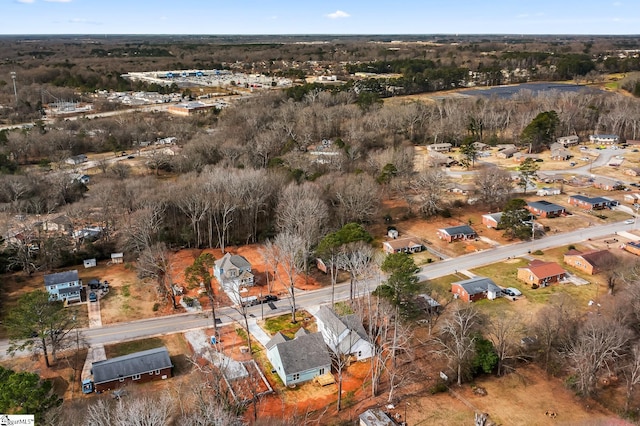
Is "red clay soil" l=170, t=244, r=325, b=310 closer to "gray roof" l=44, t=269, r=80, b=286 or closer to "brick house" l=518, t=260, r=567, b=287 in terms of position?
"gray roof" l=44, t=269, r=80, b=286

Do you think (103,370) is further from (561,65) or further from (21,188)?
(561,65)

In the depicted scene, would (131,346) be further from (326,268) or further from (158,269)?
(326,268)

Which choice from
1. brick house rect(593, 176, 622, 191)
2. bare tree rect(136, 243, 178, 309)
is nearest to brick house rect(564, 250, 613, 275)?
brick house rect(593, 176, 622, 191)

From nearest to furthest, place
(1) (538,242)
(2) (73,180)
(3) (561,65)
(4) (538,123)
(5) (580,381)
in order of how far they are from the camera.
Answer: (5) (580,381)
(1) (538,242)
(2) (73,180)
(4) (538,123)
(3) (561,65)

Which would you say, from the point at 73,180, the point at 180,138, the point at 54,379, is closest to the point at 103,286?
the point at 54,379

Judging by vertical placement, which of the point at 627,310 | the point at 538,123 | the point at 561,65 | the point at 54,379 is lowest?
the point at 54,379

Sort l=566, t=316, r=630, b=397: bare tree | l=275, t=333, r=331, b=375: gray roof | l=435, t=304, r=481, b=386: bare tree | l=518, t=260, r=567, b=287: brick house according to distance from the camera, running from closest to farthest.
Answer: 1. l=566, t=316, r=630, b=397: bare tree
2. l=435, t=304, r=481, b=386: bare tree
3. l=275, t=333, r=331, b=375: gray roof
4. l=518, t=260, r=567, b=287: brick house

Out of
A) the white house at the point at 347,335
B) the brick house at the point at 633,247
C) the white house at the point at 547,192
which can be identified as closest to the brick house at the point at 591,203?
the white house at the point at 547,192
